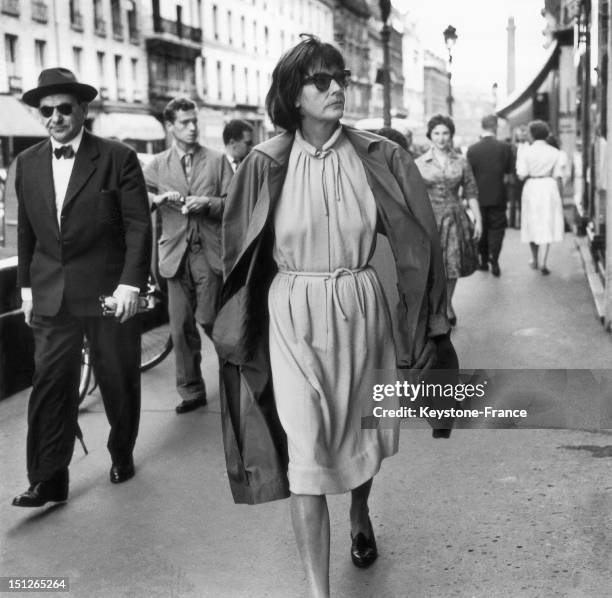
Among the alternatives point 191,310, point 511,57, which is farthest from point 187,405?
point 511,57

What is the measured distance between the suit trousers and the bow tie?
1.81 meters

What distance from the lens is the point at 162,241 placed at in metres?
6.41

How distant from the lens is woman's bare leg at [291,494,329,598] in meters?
3.27

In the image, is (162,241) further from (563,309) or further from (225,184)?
(563,309)

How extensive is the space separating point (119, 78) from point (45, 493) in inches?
1262

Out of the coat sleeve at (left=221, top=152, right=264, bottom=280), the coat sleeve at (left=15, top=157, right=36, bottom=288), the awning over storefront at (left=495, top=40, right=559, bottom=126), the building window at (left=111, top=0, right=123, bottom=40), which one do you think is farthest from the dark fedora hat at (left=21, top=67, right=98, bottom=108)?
the building window at (left=111, top=0, right=123, bottom=40)

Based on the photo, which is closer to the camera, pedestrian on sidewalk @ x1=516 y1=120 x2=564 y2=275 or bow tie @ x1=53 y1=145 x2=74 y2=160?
bow tie @ x1=53 y1=145 x2=74 y2=160

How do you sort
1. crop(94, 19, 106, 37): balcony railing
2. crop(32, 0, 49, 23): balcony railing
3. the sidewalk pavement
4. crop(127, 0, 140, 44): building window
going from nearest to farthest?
the sidewalk pavement
crop(32, 0, 49, 23): balcony railing
crop(94, 19, 106, 37): balcony railing
crop(127, 0, 140, 44): building window

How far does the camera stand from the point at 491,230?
1182cm

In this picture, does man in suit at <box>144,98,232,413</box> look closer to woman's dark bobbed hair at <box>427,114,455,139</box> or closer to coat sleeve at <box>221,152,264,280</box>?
woman's dark bobbed hair at <box>427,114,455,139</box>

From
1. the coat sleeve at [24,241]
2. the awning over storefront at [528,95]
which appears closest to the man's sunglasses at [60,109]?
the coat sleeve at [24,241]

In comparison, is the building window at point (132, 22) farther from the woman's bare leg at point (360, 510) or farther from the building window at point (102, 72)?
the woman's bare leg at point (360, 510)

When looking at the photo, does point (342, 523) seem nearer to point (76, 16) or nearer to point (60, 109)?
point (60, 109)

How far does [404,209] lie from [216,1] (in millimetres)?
4393
